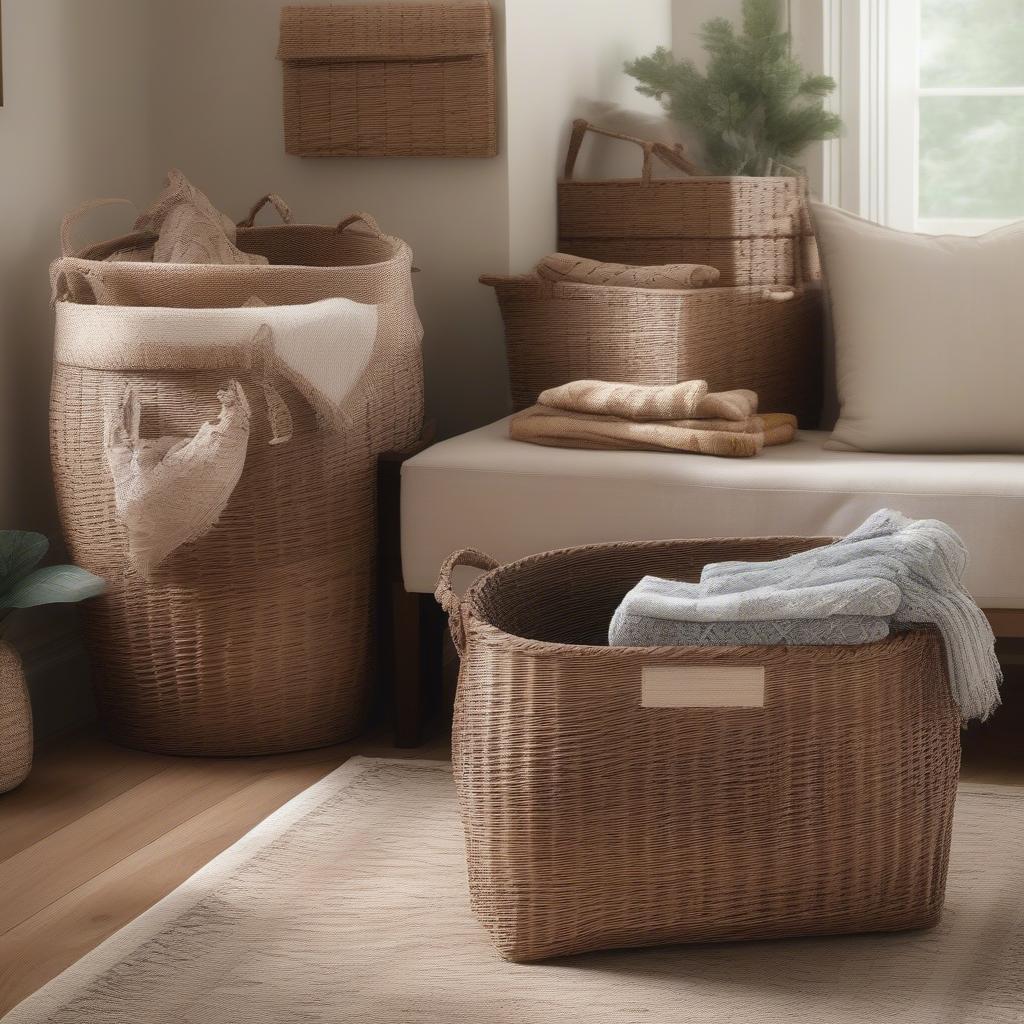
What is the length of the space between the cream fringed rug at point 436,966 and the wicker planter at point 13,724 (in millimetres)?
430

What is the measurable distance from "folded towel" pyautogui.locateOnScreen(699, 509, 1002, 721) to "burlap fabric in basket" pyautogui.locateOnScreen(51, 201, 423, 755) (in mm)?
778

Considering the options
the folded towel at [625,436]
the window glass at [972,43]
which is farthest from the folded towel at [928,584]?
the window glass at [972,43]

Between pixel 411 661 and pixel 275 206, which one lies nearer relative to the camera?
pixel 411 661

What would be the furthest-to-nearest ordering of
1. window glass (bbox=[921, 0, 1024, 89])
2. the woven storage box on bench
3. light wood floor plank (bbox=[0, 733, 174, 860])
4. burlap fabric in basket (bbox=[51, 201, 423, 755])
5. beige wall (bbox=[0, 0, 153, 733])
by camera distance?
window glass (bbox=[921, 0, 1024, 89])
the woven storage box on bench
beige wall (bbox=[0, 0, 153, 733])
burlap fabric in basket (bbox=[51, 201, 423, 755])
light wood floor plank (bbox=[0, 733, 174, 860])

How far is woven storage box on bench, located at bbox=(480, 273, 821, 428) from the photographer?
256 cm

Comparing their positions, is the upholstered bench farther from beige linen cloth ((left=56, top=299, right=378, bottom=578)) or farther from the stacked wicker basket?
the stacked wicker basket

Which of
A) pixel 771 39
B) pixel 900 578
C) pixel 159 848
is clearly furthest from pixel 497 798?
pixel 771 39

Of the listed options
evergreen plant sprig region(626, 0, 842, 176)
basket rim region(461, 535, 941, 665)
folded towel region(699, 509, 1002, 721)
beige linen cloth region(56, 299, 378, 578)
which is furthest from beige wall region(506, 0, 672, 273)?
basket rim region(461, 535, 941, 665)

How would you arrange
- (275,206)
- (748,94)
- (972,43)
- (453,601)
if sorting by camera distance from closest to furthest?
(453,601) < (275,206) < (748,94) < (972,43)

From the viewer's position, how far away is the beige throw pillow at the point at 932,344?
2.33 metres

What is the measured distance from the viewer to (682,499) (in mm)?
2186

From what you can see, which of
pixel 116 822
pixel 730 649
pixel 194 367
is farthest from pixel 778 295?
pixel 116 822

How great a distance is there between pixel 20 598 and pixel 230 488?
0.34 metres

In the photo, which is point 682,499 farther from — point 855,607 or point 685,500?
point 855,607
